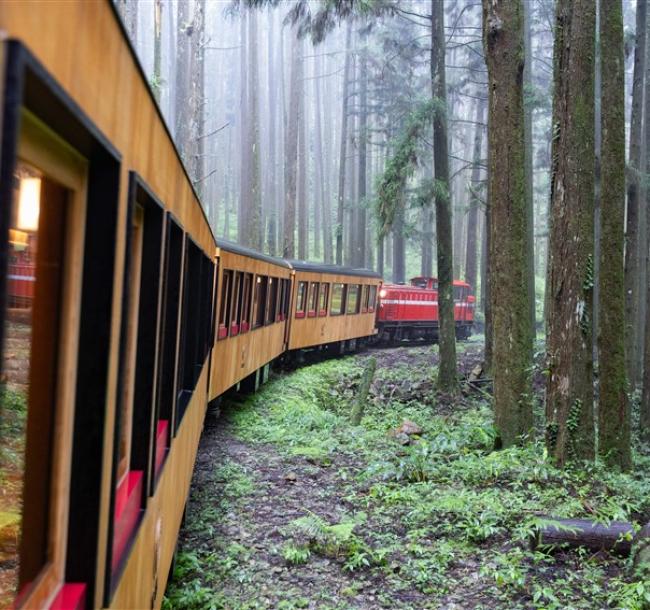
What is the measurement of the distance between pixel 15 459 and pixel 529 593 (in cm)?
464

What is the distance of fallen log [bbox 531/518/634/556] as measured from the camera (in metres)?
5.80

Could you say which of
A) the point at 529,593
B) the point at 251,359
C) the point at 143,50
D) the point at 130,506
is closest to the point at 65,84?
the point at 130,506

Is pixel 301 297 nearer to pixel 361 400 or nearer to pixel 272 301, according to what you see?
pixel 272 301

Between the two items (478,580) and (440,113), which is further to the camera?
(440,113)

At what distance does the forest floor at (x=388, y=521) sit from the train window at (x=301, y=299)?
6.75m

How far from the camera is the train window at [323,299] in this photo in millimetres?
20203

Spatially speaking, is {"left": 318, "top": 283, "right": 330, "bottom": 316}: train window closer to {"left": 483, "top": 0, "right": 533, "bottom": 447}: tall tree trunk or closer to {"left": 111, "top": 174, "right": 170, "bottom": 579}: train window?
{"left": 483, "top": 0, "right": 533, "bottom": 447}: tall tree trunk

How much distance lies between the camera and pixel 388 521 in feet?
23.6

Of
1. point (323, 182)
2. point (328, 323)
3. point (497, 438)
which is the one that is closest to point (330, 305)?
point (328, 323)

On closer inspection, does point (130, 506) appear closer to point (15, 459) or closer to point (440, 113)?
point (15, 459)

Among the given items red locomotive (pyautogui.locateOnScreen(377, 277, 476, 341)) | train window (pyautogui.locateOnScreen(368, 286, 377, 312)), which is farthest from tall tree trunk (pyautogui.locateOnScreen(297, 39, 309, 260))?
train window (pyautogui.locateOnScreen(368, 286, 377, 312))

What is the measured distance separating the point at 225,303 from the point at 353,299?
13.3m

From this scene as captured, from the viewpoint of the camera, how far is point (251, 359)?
13.2 metres

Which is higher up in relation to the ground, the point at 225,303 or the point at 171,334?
the point at 225,303
